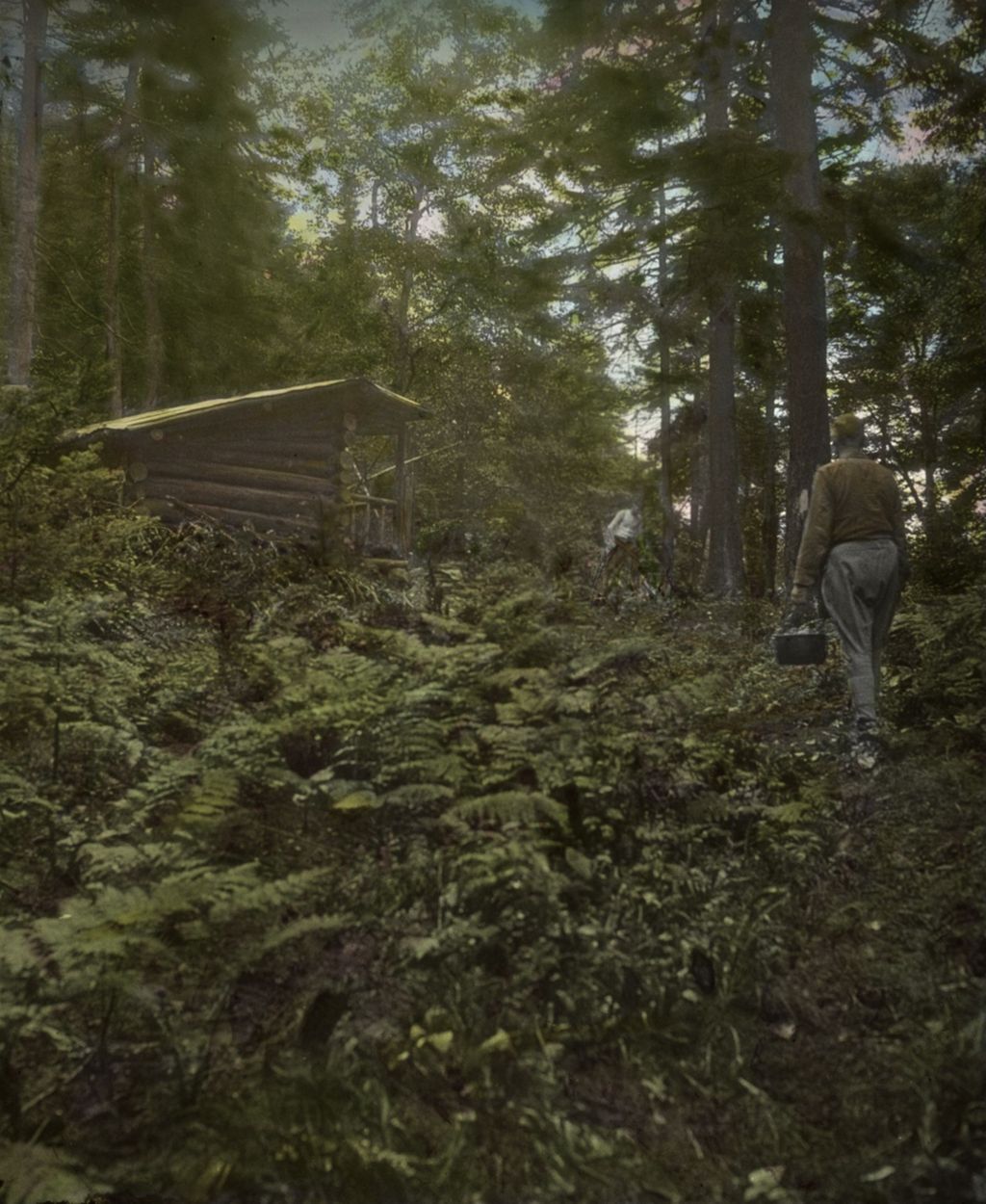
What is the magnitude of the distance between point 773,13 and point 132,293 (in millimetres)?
11974

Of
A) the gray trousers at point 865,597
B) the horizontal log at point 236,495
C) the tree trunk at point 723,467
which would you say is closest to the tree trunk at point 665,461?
→ the tree trunk at point 723,467

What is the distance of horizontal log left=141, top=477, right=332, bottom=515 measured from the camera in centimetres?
1502

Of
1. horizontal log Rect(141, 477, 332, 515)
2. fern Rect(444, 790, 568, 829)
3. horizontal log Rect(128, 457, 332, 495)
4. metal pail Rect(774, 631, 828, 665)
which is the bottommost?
fern Rect(444, 790, 568, 829)

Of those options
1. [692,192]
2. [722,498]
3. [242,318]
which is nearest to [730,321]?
[722,498]

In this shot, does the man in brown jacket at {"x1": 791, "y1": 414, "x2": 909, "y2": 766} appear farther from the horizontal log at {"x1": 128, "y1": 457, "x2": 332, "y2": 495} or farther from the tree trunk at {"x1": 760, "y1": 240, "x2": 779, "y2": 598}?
the tree trunk at {"x1": 760, "y1": 240, "x2": 779, "y2": 598}

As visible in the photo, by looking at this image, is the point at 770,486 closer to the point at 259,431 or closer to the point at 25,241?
the point at 259,431

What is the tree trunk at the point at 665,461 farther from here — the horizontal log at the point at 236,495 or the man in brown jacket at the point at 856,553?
the man in brown jacket at the point at 856,553

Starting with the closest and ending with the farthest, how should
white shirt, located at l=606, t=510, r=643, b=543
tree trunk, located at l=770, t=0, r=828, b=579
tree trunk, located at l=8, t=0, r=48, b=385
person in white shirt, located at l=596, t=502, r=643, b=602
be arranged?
tree trunk, located at l=770, t=0, r=828, b=579, tree trunk, located at l=8, t=0, r=48, b=385, person in white shirt, located at l=596, t=502, r=643, b=602, white shirt, located at l=606, t=510, r=643, b=543

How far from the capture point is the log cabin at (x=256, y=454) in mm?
14445

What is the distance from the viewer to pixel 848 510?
6332mm

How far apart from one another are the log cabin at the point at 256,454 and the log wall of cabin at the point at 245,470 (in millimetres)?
17

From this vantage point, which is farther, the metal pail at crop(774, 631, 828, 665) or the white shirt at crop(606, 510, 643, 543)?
the white shirt at crop(606, 510, 643, 543)

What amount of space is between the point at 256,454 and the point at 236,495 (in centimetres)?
85

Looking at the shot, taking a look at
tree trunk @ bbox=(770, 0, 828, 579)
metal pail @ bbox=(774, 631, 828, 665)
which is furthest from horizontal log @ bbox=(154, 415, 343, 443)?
metal pail @ bbox=(774, 631, 828, 665)
